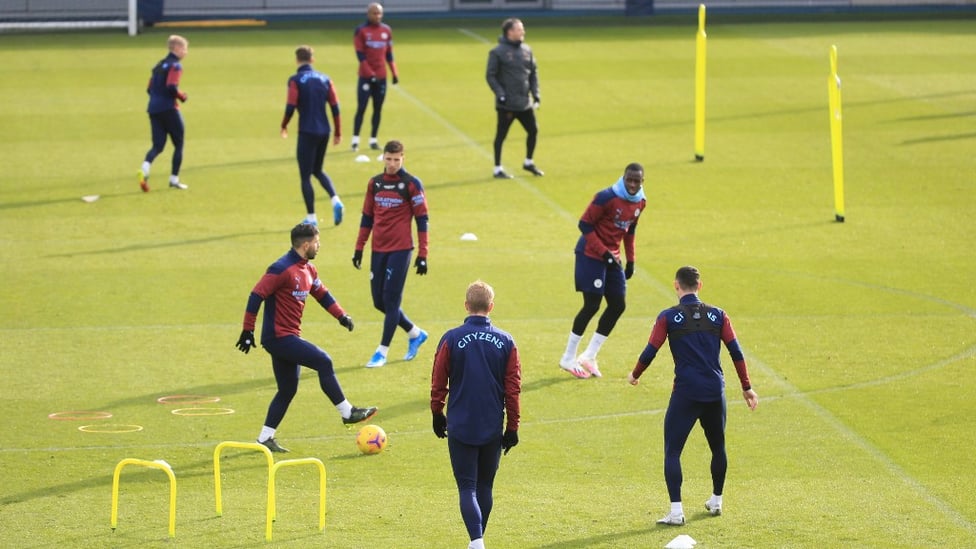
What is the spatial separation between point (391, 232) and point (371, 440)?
348 cm

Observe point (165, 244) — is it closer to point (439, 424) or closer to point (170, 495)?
point (170, 495)

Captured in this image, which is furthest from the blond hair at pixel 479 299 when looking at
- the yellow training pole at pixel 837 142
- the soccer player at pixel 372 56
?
the soccer player at pixel 372 56

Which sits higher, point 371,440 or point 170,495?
point 170,495

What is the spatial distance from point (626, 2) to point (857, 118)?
49.4ft

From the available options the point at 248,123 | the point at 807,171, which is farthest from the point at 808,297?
the point at 248,123

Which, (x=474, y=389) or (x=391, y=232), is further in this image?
(x=391, y=232)

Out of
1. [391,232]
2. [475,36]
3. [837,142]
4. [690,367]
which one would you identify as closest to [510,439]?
[690,367]

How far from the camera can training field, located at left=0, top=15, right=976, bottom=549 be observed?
39.9 ft

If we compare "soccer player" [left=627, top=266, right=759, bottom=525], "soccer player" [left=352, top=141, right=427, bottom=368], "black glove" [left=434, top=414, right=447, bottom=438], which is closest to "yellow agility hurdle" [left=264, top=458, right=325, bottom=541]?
"black glove" [left=434, top=414, right=447, bottom=438]

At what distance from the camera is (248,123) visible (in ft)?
102

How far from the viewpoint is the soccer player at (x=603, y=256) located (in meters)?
15.5

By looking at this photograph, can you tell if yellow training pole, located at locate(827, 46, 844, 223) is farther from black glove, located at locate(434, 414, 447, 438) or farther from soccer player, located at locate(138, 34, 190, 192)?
black glove, located at locate(434, 414, 447, 438)

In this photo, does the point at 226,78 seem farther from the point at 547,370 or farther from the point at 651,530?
the point at 651,530

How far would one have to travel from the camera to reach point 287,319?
1328 centimetres
